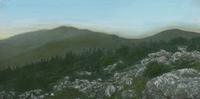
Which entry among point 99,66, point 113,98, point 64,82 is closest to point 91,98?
point 113,98

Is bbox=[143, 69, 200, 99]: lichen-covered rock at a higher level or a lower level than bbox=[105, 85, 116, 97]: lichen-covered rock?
higher

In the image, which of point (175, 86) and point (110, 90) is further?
point (110, 90)

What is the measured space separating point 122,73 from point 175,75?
12.5 metres

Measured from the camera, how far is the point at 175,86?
36719 mm

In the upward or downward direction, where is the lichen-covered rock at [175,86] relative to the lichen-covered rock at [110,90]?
upward

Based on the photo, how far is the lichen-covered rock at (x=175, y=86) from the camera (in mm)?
36094

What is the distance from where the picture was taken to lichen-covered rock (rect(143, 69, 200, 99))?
3609cm

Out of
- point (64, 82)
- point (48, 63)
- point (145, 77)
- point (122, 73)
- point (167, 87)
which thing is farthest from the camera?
point (48, 63)

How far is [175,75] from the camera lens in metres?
38.5

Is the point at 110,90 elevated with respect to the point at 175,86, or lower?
lower

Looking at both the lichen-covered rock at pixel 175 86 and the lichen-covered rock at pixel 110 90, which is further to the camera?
the lichen-covered rock at pixel 110 90

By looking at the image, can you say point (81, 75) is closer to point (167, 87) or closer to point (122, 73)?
point (122, 73)

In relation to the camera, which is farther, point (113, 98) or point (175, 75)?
point (113, 98)

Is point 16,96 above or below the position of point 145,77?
below
